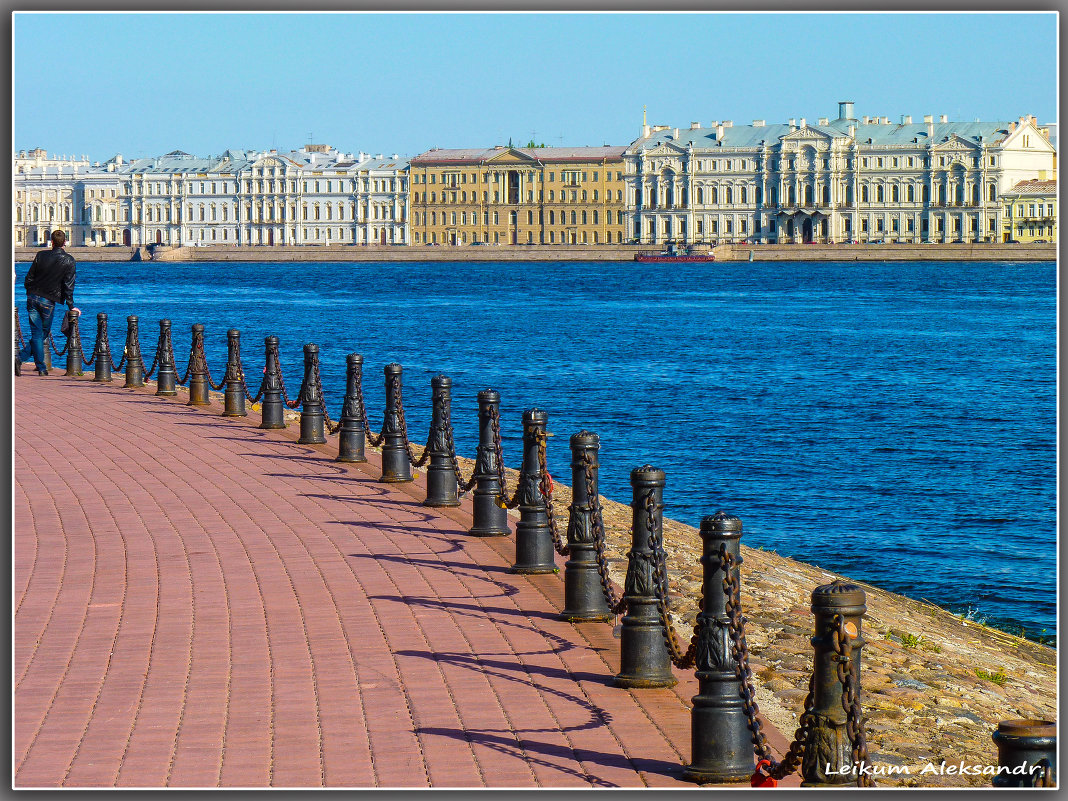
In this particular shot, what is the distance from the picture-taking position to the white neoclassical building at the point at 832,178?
126562 millimetres

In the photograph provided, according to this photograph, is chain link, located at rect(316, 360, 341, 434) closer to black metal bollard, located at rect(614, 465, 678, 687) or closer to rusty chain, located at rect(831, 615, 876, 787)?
black metal bollard, located at rect(614, 465, 678, 687)

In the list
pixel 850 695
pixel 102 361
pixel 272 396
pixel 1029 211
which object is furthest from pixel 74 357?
pixel 1029 211

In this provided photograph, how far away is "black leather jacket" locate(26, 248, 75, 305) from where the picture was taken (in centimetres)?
1534

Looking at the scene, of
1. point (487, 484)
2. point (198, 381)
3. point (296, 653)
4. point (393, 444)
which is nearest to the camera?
point (296, 653)

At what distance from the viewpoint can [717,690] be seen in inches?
215

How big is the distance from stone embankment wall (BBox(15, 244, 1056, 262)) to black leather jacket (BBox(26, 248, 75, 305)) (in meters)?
111

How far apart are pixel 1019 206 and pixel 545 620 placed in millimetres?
125745

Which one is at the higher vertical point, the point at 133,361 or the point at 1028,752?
the point at 133,361

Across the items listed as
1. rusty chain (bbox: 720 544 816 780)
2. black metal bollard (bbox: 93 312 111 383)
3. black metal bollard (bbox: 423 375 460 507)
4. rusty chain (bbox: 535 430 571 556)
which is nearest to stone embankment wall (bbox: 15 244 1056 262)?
black metal bollard (bbox: 93 312 111 383)

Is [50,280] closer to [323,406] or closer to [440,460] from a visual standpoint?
[323,406]

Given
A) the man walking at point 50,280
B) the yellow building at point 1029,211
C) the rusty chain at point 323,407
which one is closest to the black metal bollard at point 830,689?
the rusty chain at point 323,407

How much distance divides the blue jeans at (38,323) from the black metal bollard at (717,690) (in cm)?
1075

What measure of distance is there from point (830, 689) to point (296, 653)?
279 centimetres

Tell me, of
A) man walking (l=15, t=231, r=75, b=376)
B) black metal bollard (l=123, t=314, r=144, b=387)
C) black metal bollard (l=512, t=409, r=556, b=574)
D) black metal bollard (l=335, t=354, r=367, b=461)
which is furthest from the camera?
black metal bollard (l=123, t=314, r=144, b=387)
